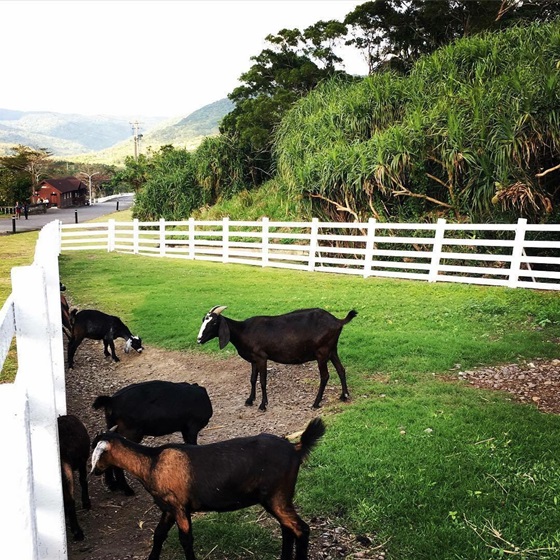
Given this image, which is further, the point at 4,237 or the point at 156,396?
the point at 4,237

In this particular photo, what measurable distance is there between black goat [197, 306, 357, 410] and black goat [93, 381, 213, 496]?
1.36m

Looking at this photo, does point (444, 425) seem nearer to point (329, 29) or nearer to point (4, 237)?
point (329, 29)

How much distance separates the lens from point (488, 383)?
6.40 metres

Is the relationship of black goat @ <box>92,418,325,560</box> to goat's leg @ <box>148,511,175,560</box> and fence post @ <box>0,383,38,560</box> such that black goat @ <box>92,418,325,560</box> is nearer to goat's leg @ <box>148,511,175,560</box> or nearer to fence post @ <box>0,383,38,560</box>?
goat's leg @ <box>148,511,175,560</box>

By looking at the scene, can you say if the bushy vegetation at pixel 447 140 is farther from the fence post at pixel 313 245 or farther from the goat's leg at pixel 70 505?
the goat's leg at pixel 70 505

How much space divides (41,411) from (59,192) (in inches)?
2605

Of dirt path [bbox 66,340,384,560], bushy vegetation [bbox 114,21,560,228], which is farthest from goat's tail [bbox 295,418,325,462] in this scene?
bushy vegetation [bbox 114,21,560,228]

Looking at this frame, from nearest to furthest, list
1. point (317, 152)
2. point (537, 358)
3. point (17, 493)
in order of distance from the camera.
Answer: point (17, 493) → point (537, 358) → point (317, 152)

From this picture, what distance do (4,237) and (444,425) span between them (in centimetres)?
2609

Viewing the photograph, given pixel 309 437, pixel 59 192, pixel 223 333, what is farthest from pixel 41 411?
pixel 59 192

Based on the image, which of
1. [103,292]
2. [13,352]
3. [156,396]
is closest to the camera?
[156,396]

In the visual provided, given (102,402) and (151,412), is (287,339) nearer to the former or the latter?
(151,412)

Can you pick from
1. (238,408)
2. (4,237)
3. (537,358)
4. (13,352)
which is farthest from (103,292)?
(4,237)

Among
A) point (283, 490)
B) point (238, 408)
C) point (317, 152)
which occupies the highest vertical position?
point (317, 152)
